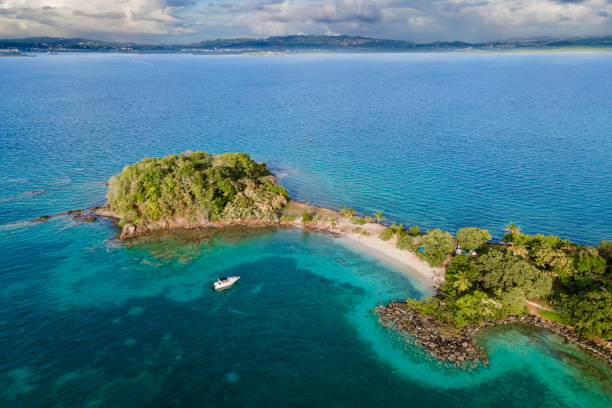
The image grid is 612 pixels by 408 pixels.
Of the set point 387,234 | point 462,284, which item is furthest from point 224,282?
point 462,284

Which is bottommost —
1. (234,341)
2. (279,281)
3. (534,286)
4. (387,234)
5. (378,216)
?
(234,341)

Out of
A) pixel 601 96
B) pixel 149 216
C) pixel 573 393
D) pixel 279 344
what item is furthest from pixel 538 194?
pixel 601 96

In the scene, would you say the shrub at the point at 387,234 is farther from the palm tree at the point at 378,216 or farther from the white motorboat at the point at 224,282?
the white motorboat at the point at 224,282

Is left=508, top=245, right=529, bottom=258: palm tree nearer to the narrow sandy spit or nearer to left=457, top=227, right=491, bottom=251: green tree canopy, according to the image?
left=457, top=227, right=491, bottom=251: green tree canopy

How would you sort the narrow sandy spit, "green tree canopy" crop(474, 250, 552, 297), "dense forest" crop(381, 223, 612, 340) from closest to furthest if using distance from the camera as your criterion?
1. "dense forest" crop(381, 223, 612, 340)
2. "green tree canopy" crop(474, 250, 552, 297)
3. the narrow sandy spit

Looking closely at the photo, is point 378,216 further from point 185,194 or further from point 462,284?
point 185,194

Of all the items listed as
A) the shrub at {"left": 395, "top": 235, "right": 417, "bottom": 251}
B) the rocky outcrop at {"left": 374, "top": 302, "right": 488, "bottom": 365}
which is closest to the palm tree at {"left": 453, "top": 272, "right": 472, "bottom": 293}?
the rocky outcrop at {"left": 374, "top": 302, "right": 488, "bottom": 365}

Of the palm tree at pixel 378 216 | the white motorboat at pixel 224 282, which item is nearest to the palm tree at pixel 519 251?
the palm tree at pixel 378 216
